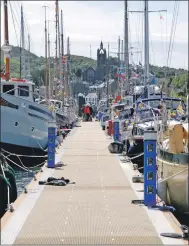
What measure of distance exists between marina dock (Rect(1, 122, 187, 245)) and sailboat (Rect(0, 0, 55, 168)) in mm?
6437

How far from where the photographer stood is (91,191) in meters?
12.7

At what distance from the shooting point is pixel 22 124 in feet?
75.7

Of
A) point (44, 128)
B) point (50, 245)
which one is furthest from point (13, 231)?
point (44, 128)

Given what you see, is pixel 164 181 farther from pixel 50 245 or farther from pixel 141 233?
pixel 50 245

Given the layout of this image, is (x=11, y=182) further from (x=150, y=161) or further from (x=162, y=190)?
(x=150, y=161)

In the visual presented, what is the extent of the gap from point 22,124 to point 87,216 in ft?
44.5

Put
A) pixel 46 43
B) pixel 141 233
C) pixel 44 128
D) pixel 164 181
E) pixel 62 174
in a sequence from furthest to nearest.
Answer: pixel 46 43, pixel 44 128, pixel 62 174, pixel 164 181, pixel 141 233

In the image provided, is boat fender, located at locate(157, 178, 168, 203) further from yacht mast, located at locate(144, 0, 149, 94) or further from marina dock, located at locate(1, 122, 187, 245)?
yacht mast, located at locate(144, 0, 149, 94)

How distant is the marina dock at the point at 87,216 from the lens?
27.8ft

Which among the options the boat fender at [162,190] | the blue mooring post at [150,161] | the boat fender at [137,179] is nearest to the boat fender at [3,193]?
the blue mooring post at [150,161]

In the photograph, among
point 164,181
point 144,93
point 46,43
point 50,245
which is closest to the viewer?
point 50,245

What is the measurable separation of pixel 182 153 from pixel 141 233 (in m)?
2.32

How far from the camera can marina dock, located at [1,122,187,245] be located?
8.47 meters

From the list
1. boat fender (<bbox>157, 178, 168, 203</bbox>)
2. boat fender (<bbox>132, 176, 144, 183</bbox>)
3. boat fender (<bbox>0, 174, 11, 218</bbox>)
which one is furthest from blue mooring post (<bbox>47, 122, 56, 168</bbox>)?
boat fender (<bbox>157, 178, 168, 203</bbox>)
